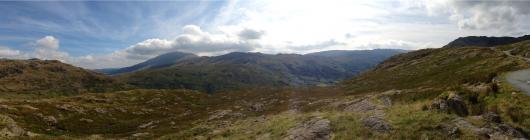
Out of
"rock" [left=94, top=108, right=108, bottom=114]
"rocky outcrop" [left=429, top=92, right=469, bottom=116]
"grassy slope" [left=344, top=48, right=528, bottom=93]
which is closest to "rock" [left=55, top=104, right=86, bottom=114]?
"rock" [left=94, top=108, right=108, bottom=114]

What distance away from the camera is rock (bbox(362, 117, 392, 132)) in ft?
82.0

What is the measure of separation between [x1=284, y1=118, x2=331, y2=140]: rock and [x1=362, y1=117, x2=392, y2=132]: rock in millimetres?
2738

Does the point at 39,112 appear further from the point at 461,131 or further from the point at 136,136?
the point at 461,131

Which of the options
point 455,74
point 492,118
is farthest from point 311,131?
point 455,74

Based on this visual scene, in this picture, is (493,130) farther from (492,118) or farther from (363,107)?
(363,107)

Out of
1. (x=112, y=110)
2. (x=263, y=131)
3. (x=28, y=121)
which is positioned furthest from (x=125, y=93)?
(x=263, y=131)

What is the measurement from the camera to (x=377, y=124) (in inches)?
1022

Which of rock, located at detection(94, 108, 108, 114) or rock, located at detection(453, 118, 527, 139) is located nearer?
rock, located at detection(453, 118, 527, 139)

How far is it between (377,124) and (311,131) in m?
4.60

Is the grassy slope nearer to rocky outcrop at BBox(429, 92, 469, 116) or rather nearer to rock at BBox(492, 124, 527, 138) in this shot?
rocky outcrop at BBox(429, 92, 469, 116)

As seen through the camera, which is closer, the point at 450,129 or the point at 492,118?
the point at 450,129

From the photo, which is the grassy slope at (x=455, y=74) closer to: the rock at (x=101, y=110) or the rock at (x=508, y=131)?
the rock at (x=508, y=131)

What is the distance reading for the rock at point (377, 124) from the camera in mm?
24981

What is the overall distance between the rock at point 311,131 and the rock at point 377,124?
8.98ft
